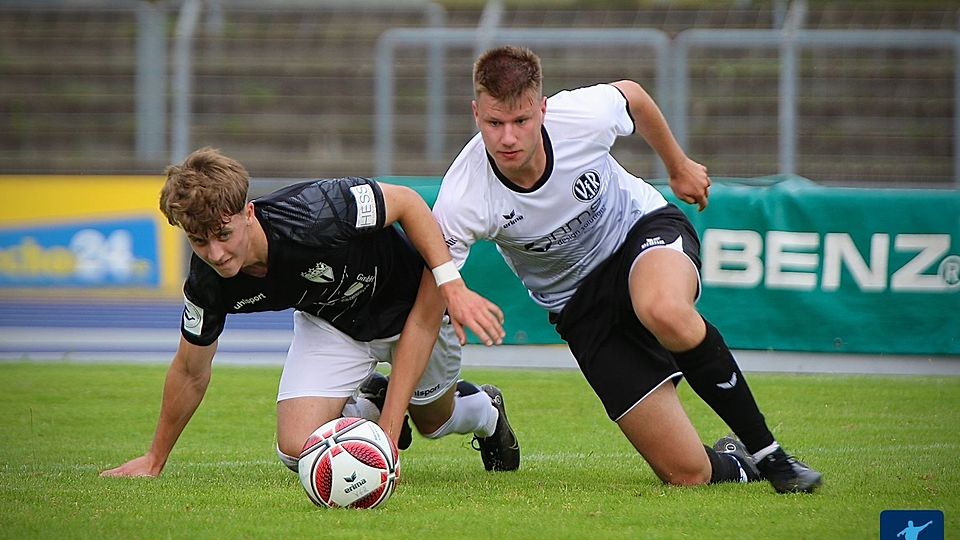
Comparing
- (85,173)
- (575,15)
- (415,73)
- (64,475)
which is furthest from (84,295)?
(64,475)

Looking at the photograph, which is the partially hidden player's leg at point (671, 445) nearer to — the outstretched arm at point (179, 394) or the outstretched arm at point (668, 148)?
the outstretched arm at point (668, 148)

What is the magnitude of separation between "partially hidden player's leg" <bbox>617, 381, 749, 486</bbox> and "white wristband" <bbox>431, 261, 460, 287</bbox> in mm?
1071

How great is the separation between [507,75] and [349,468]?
5.26ft

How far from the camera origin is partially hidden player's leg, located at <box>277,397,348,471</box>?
534cm

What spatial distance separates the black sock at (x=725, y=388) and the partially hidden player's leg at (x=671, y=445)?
318 millimetres

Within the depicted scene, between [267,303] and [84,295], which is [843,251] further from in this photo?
[84,295]

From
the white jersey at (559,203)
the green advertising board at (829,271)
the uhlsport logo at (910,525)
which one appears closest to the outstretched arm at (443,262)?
the white jersey at (559,203)

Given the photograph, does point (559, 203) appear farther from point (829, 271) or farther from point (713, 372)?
point (829, 271)

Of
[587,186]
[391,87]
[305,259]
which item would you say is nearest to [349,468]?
[305,259]

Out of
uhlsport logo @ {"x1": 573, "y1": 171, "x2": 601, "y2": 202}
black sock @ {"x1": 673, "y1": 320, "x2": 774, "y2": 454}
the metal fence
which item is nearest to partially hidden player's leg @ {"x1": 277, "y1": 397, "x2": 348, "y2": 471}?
uhlsport logo @ {"x1": 573, "y1": 171, "x2": 601, "y2": 202}

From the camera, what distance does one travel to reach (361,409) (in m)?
5.82

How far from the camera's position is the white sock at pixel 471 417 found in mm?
5887

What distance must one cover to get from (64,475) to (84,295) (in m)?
8.12

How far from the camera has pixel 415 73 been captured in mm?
15414
